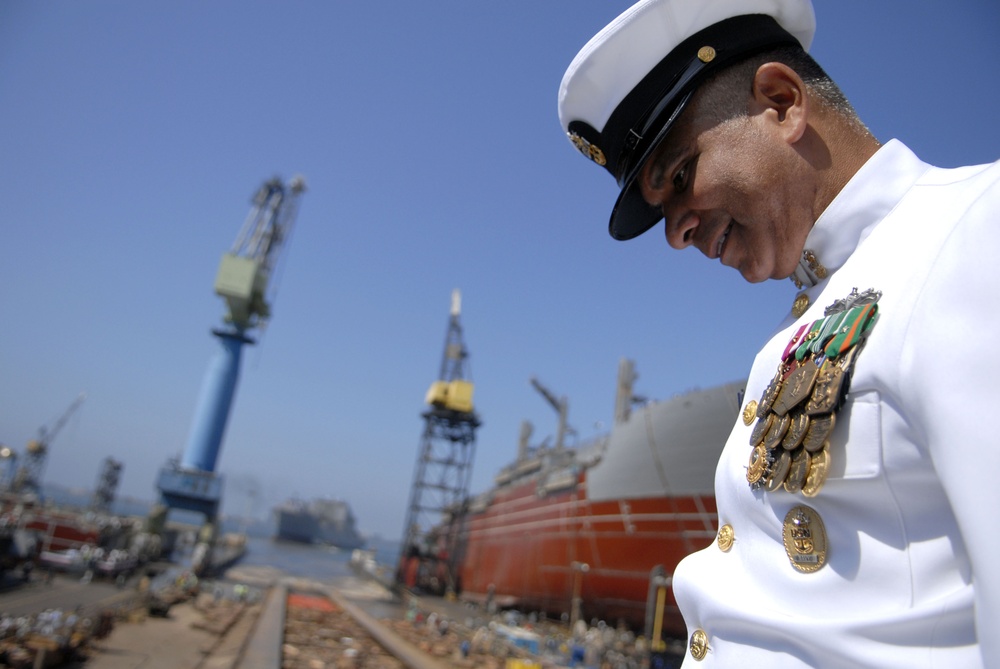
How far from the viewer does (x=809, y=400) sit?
35.8 inches

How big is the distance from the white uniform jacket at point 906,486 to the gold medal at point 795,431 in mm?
52

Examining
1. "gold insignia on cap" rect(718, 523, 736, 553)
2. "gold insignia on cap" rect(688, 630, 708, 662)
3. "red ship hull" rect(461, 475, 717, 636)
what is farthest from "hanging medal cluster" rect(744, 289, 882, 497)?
"red ship hull" rect(461, 475, 717, 636)

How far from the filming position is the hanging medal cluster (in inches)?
33.1

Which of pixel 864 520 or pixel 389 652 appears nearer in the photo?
pixel 864 520

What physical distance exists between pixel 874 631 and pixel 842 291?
0.54 metres

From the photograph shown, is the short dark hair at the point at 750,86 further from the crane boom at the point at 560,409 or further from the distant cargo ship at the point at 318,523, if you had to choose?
the distant cargo ship at the point at 318,523

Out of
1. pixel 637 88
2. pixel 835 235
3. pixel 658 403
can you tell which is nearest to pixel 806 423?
pixel 835 235

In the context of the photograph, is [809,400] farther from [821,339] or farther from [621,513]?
[621,513]

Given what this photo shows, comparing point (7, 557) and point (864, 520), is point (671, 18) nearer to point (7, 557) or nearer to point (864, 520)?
point (864, 520)

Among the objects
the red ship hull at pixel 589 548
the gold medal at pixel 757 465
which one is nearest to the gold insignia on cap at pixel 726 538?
the gold medal at pixel 757 465

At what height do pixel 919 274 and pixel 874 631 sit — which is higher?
pixel 919 274

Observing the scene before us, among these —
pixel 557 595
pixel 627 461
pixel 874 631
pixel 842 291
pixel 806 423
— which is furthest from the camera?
pixel 557 595

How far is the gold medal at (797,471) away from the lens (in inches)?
34.0

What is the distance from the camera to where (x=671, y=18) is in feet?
4.39
